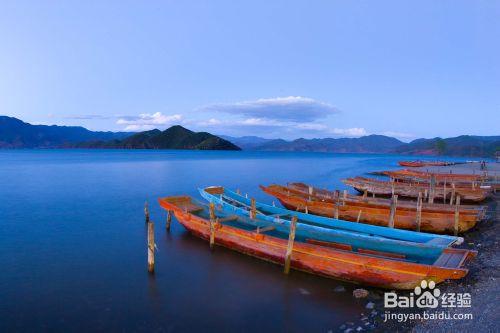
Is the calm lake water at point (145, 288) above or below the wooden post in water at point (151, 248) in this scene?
below

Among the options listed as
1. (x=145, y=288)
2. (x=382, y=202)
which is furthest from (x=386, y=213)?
(x=145, y=288)

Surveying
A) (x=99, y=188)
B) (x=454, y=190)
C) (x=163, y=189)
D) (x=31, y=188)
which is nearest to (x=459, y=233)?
(x=454, y=190)

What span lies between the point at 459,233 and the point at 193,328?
56.4ft

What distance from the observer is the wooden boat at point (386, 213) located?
20234 millimetres

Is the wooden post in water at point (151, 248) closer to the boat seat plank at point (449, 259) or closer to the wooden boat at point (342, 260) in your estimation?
the wooden boat at point (342, 260)

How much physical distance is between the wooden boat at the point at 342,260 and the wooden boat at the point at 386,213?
6.90 meters

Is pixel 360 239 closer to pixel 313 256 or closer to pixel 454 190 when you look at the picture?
pixel 313 256

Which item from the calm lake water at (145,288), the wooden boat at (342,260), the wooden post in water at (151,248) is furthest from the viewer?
the wooden post in water at (151,248)

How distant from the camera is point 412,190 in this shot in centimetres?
3481

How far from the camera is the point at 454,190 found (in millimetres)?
31203

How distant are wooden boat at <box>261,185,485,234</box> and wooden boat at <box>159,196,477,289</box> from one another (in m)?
6.90

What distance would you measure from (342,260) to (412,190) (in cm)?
2532

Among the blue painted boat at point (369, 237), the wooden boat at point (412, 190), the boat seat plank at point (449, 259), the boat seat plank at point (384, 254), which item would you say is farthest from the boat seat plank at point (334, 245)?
the wooden boat at point (412, 190)

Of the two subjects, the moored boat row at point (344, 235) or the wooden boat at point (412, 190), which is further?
the wooden boat at point (412, 190)
